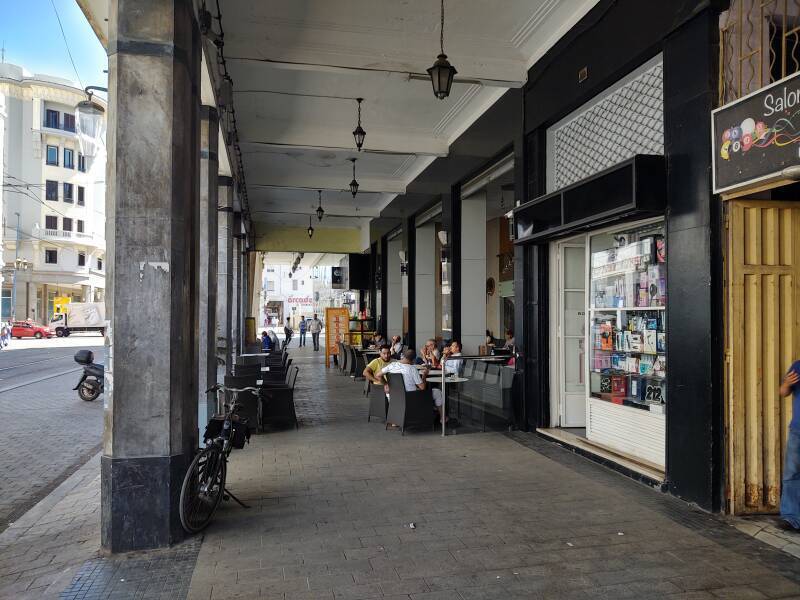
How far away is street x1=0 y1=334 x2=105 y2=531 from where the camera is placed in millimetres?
5738

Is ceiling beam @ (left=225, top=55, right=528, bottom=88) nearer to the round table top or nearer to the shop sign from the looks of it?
the shop sign

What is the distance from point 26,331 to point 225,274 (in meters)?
Answer: 29.9

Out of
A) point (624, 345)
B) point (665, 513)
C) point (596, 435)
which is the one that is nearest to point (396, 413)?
point (596, 435)

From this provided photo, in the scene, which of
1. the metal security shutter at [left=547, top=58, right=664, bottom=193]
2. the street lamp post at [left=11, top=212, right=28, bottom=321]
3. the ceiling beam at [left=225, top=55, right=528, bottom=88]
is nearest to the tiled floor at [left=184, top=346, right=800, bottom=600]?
the metal security shutter at [left=547, top=58, right=664, bottom=193]

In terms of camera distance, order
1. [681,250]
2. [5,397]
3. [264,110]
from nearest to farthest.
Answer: [681,250] < [264,110] < [5,397]

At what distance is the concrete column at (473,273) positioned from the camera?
457 inches

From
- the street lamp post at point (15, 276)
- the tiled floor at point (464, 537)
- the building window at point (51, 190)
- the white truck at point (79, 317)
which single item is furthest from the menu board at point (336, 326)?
the building window at point (51, 190)

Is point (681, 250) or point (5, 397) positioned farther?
point (5, 397)

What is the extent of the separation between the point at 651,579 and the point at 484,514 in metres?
1.40

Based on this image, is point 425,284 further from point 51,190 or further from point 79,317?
point 51,190

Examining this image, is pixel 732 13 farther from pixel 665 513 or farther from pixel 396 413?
pixel 396 413

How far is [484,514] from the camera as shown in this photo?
15.1 feet

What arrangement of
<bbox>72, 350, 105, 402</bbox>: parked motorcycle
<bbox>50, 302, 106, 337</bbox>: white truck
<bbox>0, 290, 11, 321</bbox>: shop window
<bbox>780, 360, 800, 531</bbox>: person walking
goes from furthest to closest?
<bbox>0, 290, 11, 321</bbox>: shop window, <bbox>50, 302, 106, 337</bbox>: white truck, <bbox>72, 350, 105, 402</bbox>: parked motorcycle, <bbox>780, 360, 800, 531</bbox>: person walking

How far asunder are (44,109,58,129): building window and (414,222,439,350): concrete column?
40613 mm
